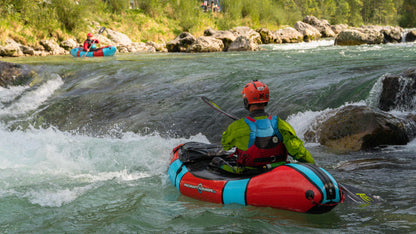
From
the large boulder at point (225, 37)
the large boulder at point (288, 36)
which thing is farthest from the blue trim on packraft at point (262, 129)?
the large boulder at point (288, 36)

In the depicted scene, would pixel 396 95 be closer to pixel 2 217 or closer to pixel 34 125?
pixel 2 217

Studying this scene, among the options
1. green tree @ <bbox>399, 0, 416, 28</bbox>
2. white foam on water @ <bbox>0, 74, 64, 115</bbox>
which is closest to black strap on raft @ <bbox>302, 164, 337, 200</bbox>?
white foam on water @ <bbox>0, 74, 64, 115</bbox>

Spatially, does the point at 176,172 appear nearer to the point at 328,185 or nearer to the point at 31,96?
the point at 328,185

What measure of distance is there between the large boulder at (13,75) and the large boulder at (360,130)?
322 inches

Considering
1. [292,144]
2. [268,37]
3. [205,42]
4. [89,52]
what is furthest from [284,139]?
[268,37]

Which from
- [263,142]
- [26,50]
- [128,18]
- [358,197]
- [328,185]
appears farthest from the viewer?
[128,18]

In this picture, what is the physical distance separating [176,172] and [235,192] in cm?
98

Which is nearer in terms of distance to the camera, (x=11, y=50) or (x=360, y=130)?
(x=360, y=130)

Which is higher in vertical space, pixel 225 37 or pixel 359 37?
pixel 225 37

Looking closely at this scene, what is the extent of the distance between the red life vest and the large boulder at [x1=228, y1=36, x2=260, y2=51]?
13346 mm

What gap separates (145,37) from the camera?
75.4 feet

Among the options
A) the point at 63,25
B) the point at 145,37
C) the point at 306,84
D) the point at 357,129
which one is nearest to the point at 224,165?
the point at 357,129

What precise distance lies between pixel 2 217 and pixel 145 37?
2047cm

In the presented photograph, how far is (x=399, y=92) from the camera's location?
6059mm
